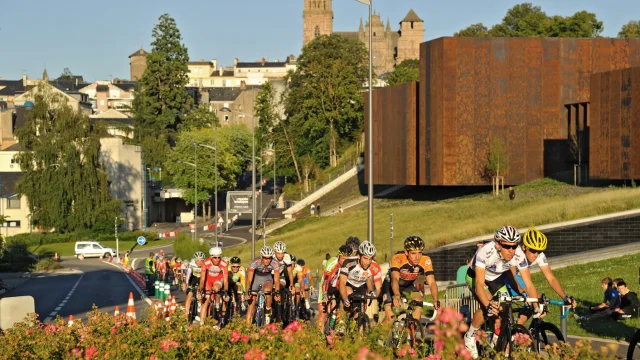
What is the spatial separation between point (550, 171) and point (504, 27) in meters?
55.6

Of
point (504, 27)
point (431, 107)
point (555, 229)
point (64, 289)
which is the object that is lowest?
point (64, 289)

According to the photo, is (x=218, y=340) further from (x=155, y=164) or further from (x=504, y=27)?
(x=155, y=164)

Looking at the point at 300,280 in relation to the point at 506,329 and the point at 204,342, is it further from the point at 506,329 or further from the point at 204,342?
the point at 506,329

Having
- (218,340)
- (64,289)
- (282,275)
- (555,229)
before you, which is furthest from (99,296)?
(218,340)

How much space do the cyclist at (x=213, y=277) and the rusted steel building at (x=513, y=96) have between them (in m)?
49.8

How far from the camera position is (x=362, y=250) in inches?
635

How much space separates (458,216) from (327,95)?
172 feet

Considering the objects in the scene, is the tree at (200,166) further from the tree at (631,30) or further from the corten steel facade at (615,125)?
the corten steel facade at (615,125)

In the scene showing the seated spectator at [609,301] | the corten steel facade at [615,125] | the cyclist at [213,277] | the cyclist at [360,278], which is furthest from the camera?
the corten steel facade at [615,125]

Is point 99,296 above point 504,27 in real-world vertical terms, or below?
below

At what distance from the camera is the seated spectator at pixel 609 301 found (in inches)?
814

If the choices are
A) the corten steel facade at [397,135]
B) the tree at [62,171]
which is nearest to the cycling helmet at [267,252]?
the corten steel facade at [397,135]

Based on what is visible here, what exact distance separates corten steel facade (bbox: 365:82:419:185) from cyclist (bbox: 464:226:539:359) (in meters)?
62.2

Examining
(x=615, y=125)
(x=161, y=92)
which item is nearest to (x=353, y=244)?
(x=615, y=125)
